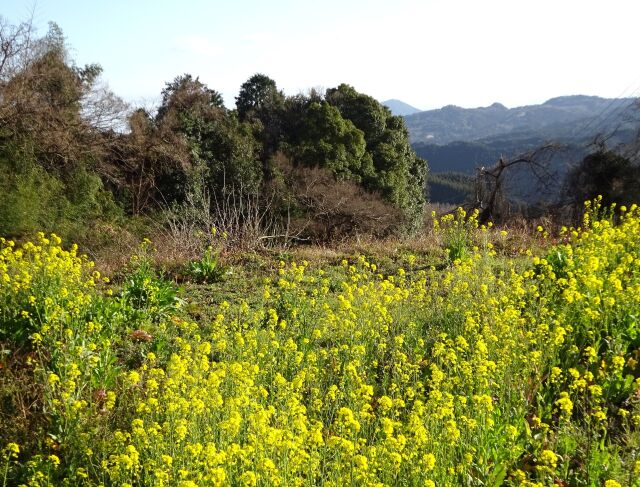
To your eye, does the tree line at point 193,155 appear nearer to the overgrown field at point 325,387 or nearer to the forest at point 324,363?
the forest at point 324,363

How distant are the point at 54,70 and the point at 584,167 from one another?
19.6 metres

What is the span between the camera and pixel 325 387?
185 inches

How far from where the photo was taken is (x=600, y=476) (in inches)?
128

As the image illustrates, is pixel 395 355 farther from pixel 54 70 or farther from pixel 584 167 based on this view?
pixel 584 167

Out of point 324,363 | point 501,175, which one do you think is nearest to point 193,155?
point 501,175

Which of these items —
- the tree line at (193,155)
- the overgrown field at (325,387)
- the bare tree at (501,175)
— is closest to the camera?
the overgrown field at (325,387)

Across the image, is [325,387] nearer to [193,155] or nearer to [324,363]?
[324,363]

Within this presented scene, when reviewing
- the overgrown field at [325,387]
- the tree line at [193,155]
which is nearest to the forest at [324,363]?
the overgrown field at [325,387]

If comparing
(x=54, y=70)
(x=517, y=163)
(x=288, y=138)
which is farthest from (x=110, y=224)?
(x=517, y=163)

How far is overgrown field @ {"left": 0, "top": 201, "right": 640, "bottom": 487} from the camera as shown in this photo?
10.5 ft

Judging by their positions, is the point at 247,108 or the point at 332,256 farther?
the point at 247,108

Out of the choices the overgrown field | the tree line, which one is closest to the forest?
the overgrown field

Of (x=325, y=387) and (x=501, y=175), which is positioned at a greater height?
(x=501, y=175)

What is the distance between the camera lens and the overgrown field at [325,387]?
10.5ft
